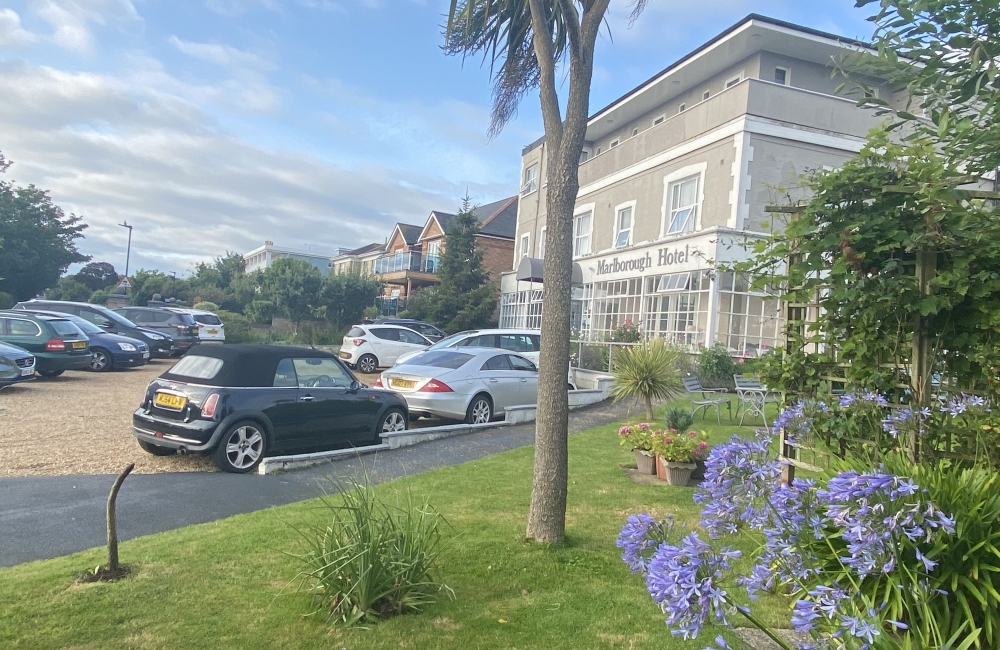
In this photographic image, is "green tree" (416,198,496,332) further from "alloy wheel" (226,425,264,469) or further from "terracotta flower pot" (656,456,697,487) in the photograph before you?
"terracotta flower pot" (656,456,697,487)

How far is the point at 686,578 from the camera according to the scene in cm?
208

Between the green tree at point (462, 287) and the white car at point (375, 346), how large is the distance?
38.7 ft

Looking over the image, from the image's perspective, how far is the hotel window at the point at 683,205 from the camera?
19812 millimetres

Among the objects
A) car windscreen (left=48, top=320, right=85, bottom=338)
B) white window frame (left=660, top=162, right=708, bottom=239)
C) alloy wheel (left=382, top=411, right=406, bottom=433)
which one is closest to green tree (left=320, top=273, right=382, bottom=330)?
car windscreen (left=48, top=320, right=85, bottom=338)

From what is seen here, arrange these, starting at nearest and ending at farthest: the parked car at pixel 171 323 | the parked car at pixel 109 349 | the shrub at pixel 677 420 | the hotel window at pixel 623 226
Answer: the shrub at pixel 677 420 → the parked car at pixel 109 349 → the hotel window at pixel 623 226 → the parked car at pixel 171 323

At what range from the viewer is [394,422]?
1012 centimetres

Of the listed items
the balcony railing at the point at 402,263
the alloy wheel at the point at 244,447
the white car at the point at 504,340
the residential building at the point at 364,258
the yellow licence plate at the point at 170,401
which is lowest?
the alloy wheel at the point at 244,447

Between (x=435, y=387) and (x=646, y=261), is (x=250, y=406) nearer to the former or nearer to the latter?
(x=435, y=387)

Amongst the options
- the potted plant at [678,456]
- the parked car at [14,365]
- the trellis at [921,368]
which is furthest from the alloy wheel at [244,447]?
the parked car at [14,365]

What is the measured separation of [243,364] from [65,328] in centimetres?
1086

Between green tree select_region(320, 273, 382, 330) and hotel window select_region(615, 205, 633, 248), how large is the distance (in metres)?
17.7

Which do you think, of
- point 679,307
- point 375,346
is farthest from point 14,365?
point 679,307

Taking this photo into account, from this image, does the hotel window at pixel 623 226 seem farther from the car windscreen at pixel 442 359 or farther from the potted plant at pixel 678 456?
the potted plant at pixel 678 456

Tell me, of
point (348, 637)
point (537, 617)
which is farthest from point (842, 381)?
point (348, 637)
